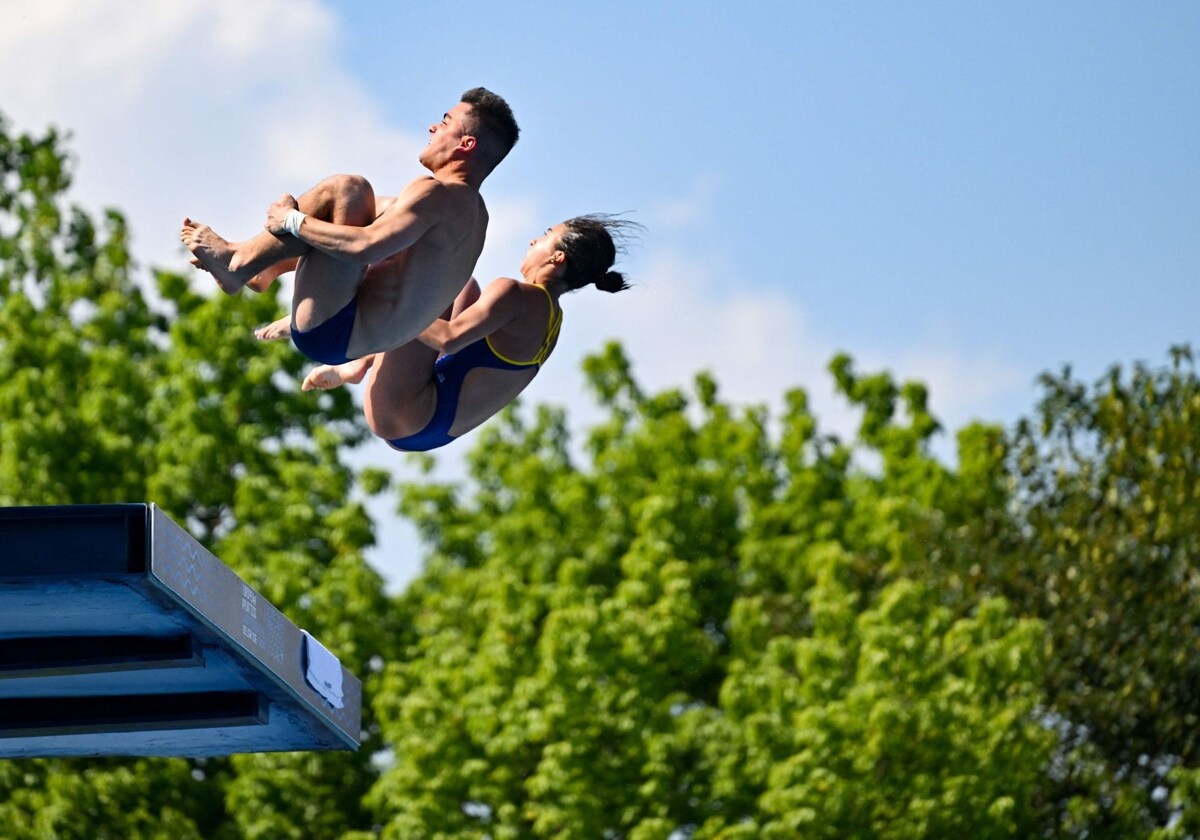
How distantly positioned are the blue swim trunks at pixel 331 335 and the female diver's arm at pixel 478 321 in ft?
1.55

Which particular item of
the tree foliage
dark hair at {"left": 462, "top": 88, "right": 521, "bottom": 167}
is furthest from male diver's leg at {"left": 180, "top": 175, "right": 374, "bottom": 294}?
the tree foliage

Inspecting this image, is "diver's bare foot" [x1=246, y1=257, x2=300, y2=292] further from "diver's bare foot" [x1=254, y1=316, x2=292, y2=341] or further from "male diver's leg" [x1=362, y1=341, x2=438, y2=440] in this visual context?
"male diver's leg" [x1=362, y1=341, x2=438, y2=440]

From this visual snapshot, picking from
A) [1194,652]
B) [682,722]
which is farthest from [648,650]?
[1194,652]

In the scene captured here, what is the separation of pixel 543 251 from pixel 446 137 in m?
0.84

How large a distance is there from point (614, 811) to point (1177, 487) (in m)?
8.30

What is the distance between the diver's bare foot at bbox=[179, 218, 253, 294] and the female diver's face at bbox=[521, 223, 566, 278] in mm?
1255

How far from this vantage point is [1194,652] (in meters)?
23.1

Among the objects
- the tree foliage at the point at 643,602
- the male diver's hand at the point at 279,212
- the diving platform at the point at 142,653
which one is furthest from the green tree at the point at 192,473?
the male diver's hand at the point at 279,212

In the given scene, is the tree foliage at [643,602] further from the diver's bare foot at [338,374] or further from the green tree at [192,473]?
the diver's bare foot at [338,374]

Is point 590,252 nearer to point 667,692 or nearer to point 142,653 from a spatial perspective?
point 142,653

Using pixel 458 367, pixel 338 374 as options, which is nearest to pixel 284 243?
pixel 458 367

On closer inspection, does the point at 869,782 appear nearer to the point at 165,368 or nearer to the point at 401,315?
the point at 165,368

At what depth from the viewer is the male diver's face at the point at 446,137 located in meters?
6.76

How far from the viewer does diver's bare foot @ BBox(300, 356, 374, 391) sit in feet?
25.3
